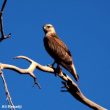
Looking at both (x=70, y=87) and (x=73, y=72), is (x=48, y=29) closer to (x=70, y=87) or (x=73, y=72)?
(x=73, y=72)

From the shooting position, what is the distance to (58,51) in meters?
8.97

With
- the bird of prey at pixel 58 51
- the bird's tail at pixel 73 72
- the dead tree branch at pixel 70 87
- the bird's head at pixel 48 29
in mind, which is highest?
the bird's head at pixel 48 29

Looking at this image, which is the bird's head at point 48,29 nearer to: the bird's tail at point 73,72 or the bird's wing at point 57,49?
the bird's wing at point 57,49

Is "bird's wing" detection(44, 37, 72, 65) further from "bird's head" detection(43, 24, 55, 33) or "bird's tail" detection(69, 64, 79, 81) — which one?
"bird's head" detection(43, 24, 55, 33)

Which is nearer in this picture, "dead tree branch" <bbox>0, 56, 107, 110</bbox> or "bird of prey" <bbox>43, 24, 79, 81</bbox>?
"dead tree branch" <bbox>0, 56, 107, 110</bbox>

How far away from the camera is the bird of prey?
27.1 feet

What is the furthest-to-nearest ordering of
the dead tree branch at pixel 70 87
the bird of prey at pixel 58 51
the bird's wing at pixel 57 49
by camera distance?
1. the bird's wing at pixel 57 49
2. the bird of prey at pixel 58 51
3. the dead tree branch at pixel 70 87

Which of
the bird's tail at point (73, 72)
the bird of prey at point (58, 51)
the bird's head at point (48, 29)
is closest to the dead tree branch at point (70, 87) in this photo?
the bird's tail at point (73, 72)

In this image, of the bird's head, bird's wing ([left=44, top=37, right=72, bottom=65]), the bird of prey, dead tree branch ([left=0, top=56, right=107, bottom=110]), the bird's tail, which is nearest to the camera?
dead tree branch ([left=0, top=56, right=107, bottom=110])

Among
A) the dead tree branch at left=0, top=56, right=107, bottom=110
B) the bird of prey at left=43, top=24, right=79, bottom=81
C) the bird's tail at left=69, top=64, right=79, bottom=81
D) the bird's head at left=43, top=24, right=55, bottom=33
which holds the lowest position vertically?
the dead tree branch at left=0, top=56, right=107, bottom=110

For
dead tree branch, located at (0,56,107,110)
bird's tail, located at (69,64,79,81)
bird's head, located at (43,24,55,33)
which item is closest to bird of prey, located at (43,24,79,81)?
bird's tail, located at (69,64,79,81)

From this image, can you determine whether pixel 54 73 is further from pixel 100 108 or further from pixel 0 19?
pixel 0 19

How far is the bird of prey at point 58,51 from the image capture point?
27.1ft

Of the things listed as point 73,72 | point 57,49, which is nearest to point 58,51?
point 57,49
